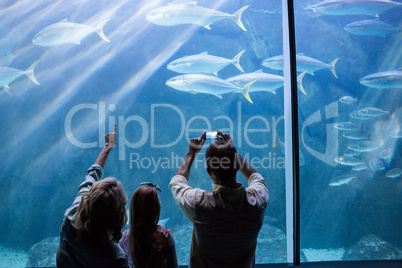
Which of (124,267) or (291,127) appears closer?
(124,267)

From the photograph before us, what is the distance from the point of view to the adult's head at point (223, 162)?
3.42ft

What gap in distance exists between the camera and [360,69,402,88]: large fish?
3.16 metres

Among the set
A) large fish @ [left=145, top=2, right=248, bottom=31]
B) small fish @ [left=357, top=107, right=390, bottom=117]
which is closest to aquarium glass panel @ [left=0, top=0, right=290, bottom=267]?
small fish @ [left=357, top=107, right=390, bottom=117]

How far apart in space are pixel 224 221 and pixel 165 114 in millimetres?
4923

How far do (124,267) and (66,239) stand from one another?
0.89 ft

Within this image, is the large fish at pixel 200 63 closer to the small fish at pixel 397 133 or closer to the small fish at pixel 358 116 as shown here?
the small fish at pixel 358 116

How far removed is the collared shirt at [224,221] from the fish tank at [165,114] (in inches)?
115

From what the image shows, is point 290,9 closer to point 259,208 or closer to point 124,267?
point 259,208

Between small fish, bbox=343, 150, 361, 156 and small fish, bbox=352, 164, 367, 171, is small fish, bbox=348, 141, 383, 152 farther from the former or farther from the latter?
small fish, bbox=352, 164, 367, 171

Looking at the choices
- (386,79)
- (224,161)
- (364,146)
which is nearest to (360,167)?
(364,146)

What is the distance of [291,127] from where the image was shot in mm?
2258

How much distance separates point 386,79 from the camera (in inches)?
127

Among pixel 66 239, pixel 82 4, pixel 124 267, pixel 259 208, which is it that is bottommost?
pixel 124 267

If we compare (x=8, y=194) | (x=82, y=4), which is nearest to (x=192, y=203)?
(x=8, y=194)
